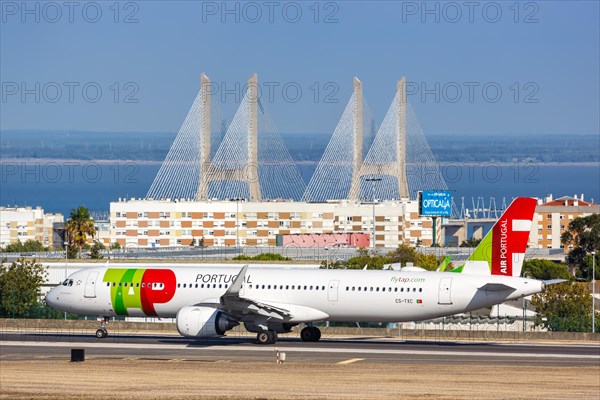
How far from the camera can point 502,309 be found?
84000 millimetres

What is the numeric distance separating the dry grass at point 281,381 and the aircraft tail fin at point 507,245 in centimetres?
1027

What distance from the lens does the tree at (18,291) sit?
77.2 m

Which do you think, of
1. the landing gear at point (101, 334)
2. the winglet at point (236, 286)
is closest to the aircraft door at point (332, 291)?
the winglet at point (236, 286)

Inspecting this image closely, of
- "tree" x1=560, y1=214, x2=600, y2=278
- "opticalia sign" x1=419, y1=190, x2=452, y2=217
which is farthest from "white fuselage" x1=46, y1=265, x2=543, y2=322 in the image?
"opticalia sign" x1=419, y1=190, x2=452, y2=217

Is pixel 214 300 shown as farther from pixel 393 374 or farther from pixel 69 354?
pixel 393 374

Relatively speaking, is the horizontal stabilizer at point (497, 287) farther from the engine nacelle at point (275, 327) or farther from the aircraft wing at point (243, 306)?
the engine nacelle at point (275, 327)

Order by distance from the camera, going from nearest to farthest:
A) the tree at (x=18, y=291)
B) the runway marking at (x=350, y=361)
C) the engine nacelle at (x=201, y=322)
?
the runway marking at (x=350, y=361)
the engine nacelle at (x=201, y=322)
the tree at (x=18, y=291)

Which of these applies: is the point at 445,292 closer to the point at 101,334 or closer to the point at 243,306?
the point at 243,306

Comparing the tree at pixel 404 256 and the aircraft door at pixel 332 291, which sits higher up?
the tree at pixel 404 256

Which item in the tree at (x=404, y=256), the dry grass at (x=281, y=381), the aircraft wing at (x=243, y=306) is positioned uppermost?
the tree at (x=404, y=256)

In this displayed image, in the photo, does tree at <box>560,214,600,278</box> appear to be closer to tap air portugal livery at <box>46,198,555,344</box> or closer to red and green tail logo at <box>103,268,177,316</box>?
tap air portugal livery at <box>46,198,555,344</box>

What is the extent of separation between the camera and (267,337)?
6072 centimetres

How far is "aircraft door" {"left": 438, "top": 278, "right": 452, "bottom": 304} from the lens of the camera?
6006 cm

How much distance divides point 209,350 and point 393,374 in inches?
460
